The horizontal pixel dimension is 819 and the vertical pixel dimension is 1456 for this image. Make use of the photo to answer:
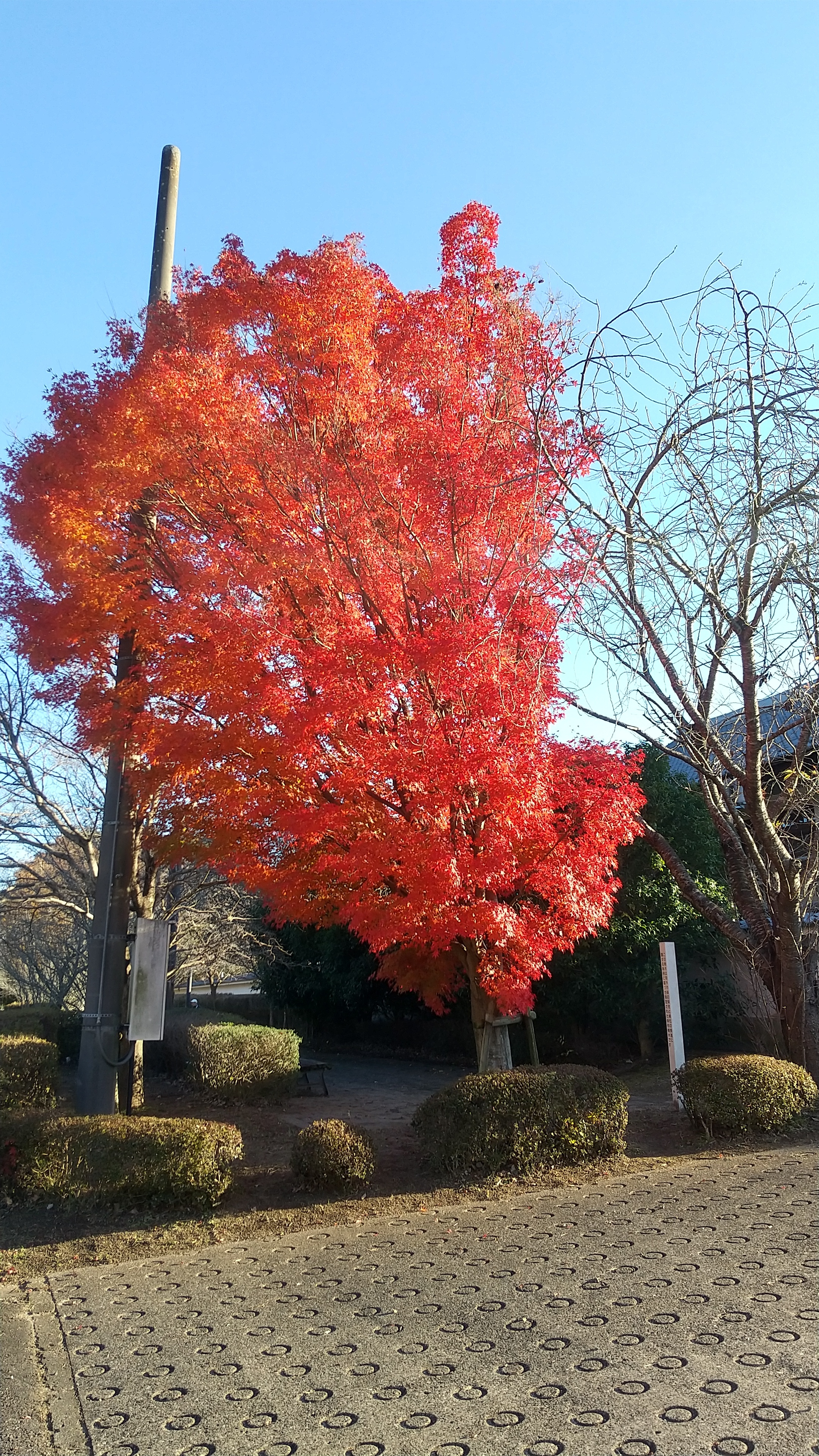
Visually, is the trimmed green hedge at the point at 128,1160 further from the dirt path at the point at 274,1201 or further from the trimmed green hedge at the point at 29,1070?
the trimmed green hedge at the point at 29,1070

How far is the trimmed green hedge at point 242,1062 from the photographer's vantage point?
12.5 meters

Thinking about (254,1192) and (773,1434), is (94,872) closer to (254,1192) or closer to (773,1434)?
(254,1192)

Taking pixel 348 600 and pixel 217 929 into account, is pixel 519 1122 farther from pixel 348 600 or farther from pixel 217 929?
pixel 217 929

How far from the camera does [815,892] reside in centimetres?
1011

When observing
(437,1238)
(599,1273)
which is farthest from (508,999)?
(599,1273)

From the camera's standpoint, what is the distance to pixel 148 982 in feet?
29.8

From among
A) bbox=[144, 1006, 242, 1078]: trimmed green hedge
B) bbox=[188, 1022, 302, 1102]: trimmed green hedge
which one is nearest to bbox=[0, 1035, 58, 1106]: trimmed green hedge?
bbox=[188, 1022, 302, 1102]: trimmed green hedge

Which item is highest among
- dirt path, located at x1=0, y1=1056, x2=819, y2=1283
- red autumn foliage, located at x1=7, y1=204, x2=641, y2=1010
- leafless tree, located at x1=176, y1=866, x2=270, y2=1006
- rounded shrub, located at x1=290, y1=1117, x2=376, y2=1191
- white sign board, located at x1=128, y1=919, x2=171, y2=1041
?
red autumn foliage, located at x1=7, y1=204, x2=641, y2=1010

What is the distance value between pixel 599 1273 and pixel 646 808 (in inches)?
398

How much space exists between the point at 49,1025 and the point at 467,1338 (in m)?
13.3

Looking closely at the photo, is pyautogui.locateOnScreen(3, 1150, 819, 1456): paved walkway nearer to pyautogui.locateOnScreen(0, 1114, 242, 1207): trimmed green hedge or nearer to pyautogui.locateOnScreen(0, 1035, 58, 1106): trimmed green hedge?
pyautogui.locateOnScreen(0, 1114, 242, 1207): trimmed green hedge

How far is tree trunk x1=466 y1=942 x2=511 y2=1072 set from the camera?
930 cm

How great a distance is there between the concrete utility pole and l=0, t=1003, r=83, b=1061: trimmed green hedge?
579 centimetres

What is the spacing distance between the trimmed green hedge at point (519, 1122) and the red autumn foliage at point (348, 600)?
0.94 m
